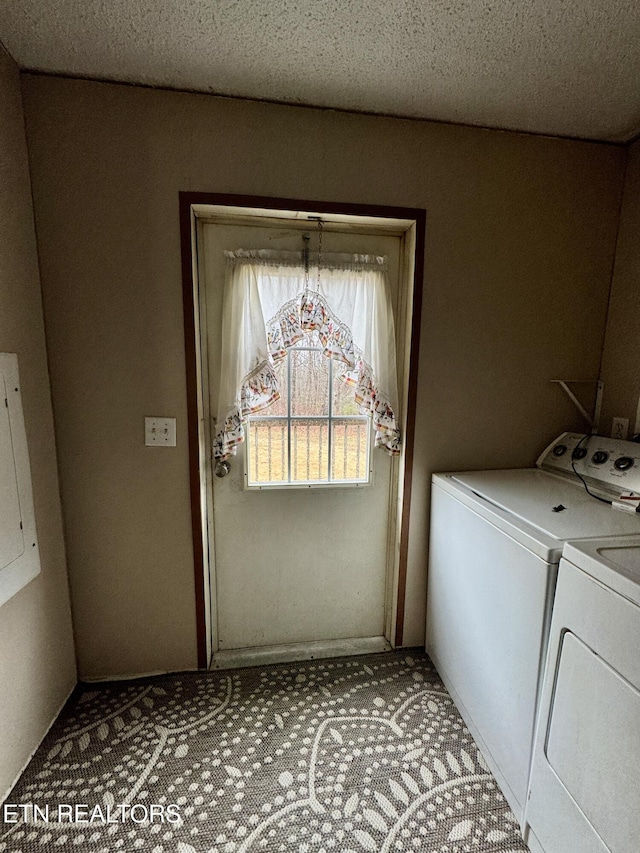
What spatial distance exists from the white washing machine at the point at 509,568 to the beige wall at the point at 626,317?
0.77 feet

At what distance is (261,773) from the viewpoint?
4.19ft

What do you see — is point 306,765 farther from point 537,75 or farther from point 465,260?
point 537,75

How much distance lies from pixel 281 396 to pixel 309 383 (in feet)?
0.47

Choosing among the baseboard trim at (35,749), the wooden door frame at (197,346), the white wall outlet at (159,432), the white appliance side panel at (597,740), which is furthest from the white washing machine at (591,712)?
the baseboard trim at (35,749)

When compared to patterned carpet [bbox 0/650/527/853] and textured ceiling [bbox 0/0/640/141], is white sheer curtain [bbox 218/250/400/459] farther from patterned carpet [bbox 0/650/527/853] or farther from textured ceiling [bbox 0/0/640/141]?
patterned carpet [bbox 0/650/527/853]

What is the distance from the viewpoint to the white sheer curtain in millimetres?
1562

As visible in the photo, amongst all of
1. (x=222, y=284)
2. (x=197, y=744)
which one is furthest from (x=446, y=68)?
(x=197, y=744)

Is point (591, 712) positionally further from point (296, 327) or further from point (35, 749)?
point (35, 749)

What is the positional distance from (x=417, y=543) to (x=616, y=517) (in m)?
0.81

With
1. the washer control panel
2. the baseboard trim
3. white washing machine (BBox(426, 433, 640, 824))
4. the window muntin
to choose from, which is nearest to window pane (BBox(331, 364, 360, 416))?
the window muntin

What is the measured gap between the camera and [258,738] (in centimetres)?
141

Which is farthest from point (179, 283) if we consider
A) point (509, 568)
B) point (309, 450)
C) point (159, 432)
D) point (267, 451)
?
point (509, 568)

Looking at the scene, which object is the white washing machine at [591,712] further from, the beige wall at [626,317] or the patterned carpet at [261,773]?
the beige wall at [626,317]

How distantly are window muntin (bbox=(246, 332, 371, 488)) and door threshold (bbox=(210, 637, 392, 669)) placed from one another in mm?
848
